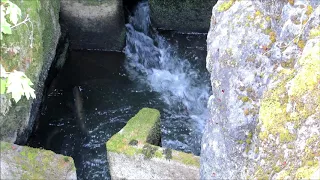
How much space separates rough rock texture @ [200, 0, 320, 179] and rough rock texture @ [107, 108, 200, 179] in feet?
4.19

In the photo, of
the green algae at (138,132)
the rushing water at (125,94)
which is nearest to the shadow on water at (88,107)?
the rushing water at (125,94)

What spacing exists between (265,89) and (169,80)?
23.3 ft

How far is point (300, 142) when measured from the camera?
160 inches

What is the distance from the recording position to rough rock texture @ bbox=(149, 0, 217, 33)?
12.6 m

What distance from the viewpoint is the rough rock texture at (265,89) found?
13.1 ft

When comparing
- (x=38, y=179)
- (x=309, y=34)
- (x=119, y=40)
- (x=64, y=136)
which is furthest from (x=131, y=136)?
(x=119, y=40)

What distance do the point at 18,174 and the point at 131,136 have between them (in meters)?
2.07

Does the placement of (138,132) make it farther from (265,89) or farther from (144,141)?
(265,89)

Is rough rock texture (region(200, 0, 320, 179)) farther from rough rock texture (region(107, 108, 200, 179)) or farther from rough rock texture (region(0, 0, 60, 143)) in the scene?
rough rock texture (region(0, 0, 60, 143))

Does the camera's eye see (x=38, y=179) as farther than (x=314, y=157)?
Yes

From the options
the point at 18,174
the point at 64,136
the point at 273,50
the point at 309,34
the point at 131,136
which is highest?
the point at 309,34

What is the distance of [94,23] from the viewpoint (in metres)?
12.1

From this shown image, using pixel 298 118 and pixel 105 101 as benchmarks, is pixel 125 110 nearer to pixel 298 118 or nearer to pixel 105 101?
pixel 105 101

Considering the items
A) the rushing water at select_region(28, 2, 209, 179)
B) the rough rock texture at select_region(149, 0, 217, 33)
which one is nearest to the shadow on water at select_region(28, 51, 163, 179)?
the rushing water at select_region(28, 2, 209, 179)
